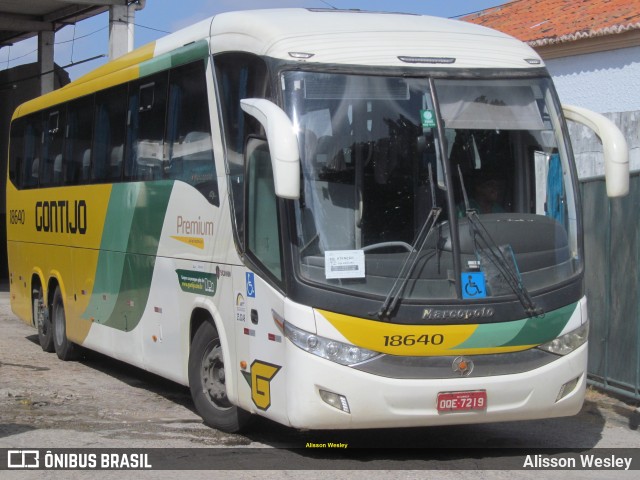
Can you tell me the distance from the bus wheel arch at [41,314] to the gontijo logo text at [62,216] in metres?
0.88

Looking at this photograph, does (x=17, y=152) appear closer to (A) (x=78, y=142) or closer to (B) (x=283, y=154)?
(A) (x=78, y=142)

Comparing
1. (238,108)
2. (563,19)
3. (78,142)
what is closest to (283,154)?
(238,108)

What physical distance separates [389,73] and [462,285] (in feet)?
5.43

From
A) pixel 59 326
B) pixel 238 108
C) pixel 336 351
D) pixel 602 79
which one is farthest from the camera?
pixel 602 79

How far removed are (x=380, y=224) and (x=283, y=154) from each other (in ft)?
3.12

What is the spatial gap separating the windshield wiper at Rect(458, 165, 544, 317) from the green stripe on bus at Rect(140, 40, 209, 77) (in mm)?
2961

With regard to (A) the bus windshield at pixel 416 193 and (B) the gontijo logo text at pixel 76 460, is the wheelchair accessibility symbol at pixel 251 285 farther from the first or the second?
(B) the gontijo logo text at pixel 76 460

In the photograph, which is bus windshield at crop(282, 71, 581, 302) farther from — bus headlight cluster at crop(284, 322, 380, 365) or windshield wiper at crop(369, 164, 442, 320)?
bus headlight cluster at crop(284, 322, 380, 365)

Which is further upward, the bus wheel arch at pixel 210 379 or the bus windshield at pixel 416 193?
the bus windshield at pixel 416 193

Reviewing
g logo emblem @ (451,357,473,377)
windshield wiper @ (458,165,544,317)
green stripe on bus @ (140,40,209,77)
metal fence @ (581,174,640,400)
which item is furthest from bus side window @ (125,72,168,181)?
metal fence @ (581,174,640,400)

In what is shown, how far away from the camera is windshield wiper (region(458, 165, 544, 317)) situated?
7.38m

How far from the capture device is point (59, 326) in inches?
540

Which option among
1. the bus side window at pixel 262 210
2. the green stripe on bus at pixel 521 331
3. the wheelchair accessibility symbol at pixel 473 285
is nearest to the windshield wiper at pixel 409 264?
the wheelchair accessibility symbol at pixel 473 285

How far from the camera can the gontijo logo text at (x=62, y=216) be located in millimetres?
12266
